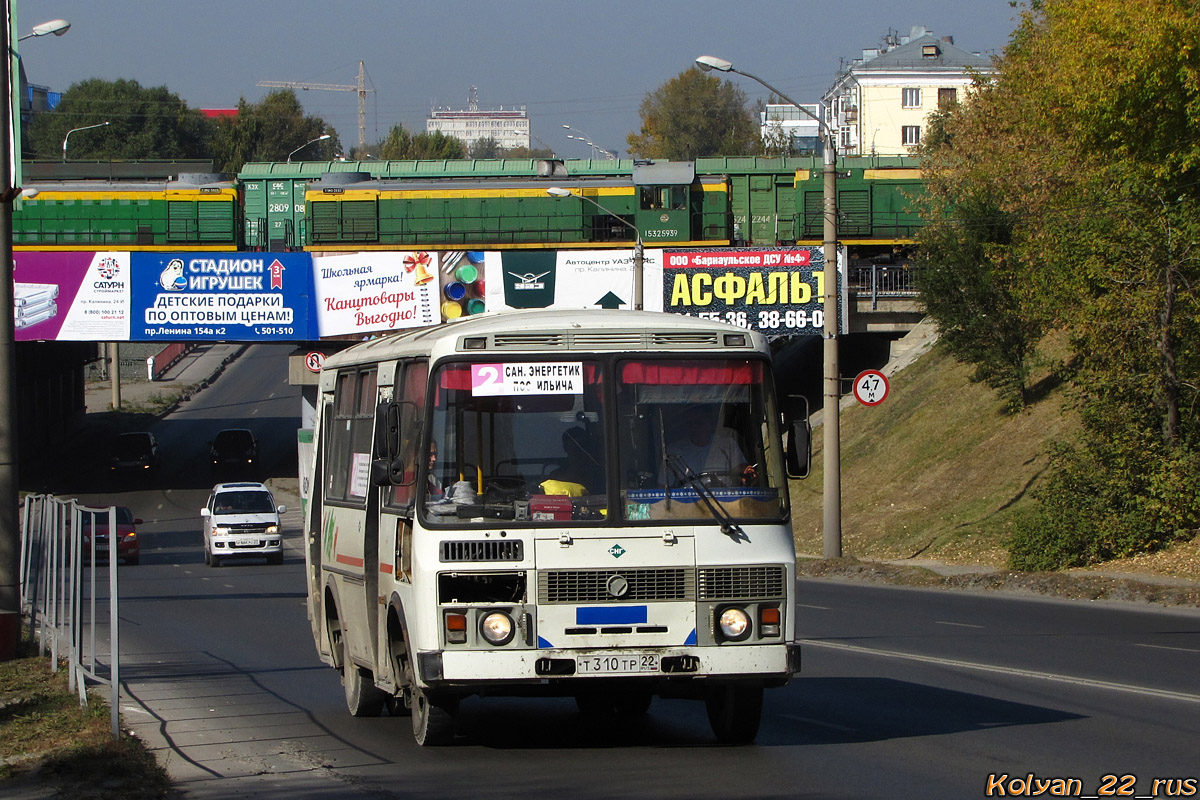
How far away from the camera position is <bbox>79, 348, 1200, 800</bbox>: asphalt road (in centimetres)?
812

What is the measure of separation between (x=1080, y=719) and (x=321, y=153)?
124682 millimetres

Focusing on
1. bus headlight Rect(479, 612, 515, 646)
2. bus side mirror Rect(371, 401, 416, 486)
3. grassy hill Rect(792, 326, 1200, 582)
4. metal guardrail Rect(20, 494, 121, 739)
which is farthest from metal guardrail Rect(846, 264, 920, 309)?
bus headlight Rect(479, 612, 515, 646)

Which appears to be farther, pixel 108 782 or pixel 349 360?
pixel 349 360

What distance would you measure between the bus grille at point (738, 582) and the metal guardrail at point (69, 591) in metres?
3.51

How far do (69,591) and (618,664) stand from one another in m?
6.17

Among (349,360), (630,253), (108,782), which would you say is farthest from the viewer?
(630,253)

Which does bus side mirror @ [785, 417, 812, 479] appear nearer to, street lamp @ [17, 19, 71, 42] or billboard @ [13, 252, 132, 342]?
street lamp @ [17, 19, 71, 42]

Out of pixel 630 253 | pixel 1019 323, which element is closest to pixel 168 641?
pixel 1019 323

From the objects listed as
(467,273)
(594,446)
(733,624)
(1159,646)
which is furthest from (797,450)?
(467,273)

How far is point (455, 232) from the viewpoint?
171ft

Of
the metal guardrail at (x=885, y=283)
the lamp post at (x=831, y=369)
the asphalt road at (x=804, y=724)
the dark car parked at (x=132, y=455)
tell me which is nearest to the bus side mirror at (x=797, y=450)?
the asphalt road at (x=804, y=724)

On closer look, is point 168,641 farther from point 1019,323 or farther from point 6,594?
point 1019,323

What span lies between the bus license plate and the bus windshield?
2.63ft

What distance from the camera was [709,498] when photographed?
28.1 ft
